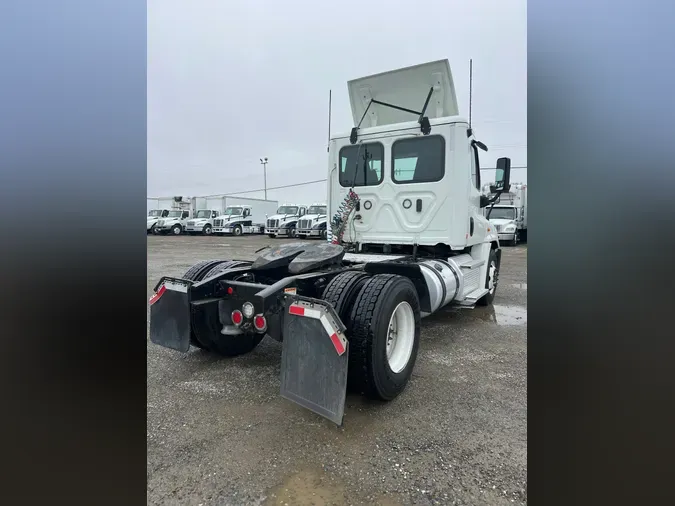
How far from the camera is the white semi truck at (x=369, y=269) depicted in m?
2.72

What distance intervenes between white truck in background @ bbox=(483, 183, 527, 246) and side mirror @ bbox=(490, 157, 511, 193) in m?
14.1

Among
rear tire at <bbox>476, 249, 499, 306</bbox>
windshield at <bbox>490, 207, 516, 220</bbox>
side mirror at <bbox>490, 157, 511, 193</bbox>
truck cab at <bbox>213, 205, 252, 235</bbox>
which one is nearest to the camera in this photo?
side mirror at <bbox>490, 157, 511, 193</bbox>

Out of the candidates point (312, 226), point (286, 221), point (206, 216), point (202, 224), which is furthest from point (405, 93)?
point (206, 216)

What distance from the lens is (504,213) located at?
20.6m

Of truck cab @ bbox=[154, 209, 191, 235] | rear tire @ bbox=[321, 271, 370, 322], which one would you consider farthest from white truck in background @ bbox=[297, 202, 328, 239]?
rear tire @ bbox=[321, 271, 370, 322]

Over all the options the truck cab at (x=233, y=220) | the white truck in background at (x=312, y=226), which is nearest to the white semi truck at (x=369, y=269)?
the white truck in background at (x=312, y=226)

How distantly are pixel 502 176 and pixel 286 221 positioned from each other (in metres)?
23.0

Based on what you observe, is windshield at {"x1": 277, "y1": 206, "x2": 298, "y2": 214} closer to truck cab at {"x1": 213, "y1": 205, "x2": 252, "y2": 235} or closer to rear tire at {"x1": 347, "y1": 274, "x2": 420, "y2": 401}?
truck cab at {"x1": 213, "y1": 205, "x2": 252, "y2": 235}

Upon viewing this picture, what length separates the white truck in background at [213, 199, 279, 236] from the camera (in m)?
30.4

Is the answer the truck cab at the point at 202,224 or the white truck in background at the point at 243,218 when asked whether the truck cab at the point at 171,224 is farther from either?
the white truck in background at the point at 243,218
